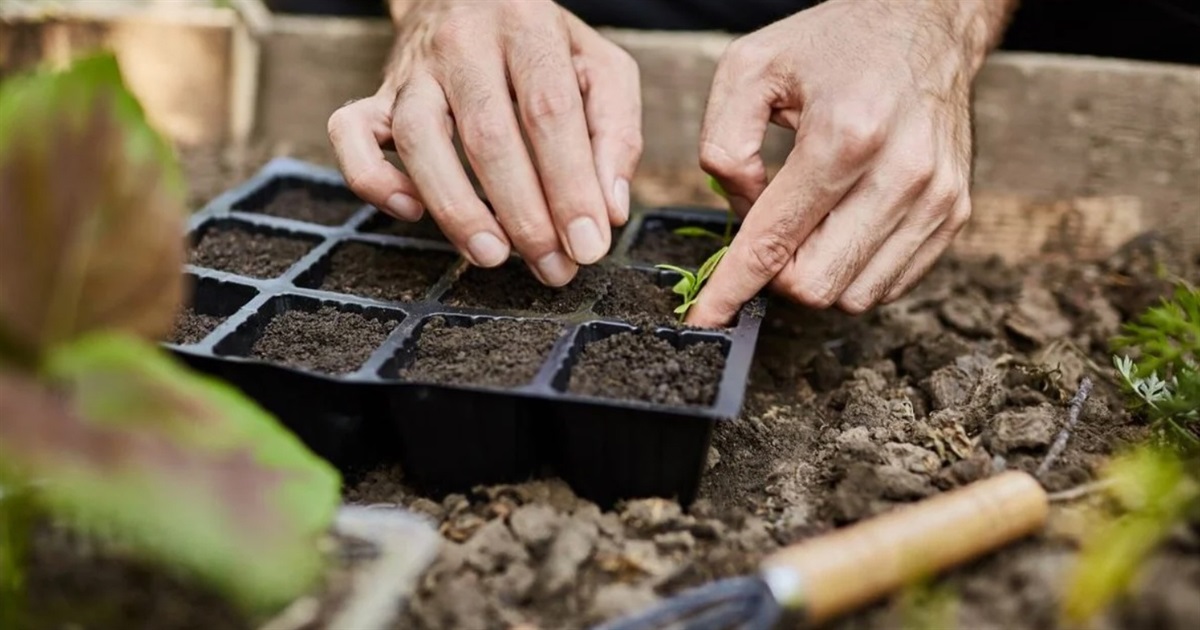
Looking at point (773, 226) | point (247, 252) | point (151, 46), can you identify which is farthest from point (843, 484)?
point (151, 46)

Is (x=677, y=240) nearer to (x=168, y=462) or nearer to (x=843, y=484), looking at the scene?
(x=843, y=484)

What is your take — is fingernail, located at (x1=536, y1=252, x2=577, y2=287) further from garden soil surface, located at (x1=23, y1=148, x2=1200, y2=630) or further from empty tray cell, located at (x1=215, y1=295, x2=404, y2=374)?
empty tray cell, located at (x1=215, y1=295, x2=404, y2=374)

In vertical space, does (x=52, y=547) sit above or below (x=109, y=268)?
below

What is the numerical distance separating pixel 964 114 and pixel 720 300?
469 mm

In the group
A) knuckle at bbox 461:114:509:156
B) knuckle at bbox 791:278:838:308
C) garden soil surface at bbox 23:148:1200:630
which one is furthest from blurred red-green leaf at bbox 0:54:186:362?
knuckle at bbox 791:278:838:308

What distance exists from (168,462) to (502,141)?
0.61 meters

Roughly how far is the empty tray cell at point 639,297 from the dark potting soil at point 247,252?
1.49ft

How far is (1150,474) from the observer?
913mm

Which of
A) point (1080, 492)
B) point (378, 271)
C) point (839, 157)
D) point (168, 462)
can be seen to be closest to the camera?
point (168, 462)

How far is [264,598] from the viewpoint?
0.82 m

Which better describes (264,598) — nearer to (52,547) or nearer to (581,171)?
(52,547)

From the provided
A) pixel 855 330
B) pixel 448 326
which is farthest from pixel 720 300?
pixel 855 330

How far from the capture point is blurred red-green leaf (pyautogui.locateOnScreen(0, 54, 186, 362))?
84 centimetres

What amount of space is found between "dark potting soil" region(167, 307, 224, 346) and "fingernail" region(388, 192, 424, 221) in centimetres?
25
